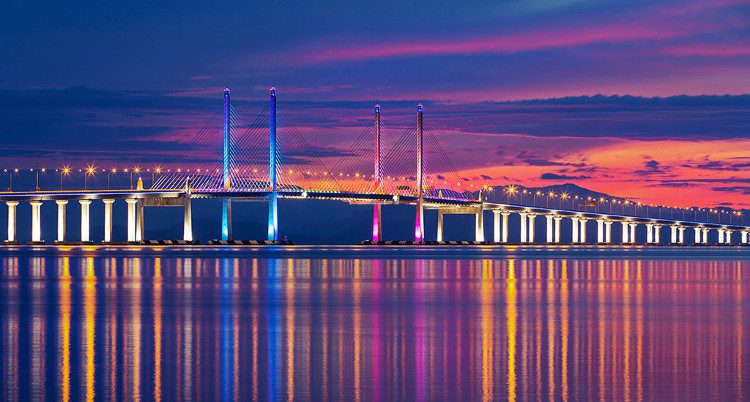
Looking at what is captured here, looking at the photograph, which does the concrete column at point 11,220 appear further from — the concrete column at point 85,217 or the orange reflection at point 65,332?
the orange reflection at point 65,332

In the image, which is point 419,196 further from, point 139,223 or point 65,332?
point 65,332

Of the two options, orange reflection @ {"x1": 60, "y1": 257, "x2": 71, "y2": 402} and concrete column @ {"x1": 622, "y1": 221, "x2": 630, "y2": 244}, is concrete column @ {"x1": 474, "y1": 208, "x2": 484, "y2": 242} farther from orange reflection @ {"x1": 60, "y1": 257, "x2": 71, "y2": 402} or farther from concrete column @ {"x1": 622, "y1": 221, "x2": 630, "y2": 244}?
orange reflection @ {"x1": 60, "y1": 257, "x2": 71, "y2": 402}

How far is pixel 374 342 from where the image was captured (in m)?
20.2

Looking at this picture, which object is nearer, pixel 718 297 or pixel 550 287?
pixel 718 297

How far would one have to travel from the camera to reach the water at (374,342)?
48.2ft

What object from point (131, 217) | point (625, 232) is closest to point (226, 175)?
point (131, 217)

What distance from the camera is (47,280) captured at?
42188 millimetres

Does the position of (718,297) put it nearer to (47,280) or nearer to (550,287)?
(550,287)

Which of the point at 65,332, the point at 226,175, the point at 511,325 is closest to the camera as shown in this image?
the point at 65,332

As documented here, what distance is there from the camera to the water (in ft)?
48.2

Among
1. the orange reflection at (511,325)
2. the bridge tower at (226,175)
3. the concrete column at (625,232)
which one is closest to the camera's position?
the orange reflection at (511,325)

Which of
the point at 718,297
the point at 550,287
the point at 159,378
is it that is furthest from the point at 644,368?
the point at 550,287

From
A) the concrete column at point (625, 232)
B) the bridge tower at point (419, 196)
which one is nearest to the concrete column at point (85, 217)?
the bridge tower at point (419, 196)

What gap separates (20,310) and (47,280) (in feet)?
50.1
